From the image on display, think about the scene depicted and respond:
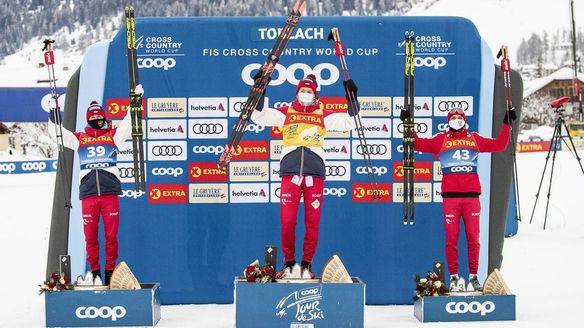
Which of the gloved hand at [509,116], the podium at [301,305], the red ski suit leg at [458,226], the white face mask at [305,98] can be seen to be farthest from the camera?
the gloved hand at [509,116]

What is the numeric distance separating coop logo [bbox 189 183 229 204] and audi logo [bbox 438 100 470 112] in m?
2.37

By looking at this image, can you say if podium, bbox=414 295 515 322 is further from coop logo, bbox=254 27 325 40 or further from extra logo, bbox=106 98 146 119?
extra logo, bbox=106 98 146 119

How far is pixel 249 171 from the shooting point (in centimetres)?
779

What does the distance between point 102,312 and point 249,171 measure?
2098 millimetres

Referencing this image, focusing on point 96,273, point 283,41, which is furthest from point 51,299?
point 283,41

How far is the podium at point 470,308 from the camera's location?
675cm

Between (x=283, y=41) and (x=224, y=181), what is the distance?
5.33 ft

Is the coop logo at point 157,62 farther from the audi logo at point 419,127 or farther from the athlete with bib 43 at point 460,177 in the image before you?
the athlete with bib 43 at point 460,177

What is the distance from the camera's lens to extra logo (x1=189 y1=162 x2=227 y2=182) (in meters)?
7.77

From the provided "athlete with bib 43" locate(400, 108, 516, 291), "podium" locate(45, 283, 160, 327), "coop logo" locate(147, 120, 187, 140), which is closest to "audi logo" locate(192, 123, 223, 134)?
"coop logo" locate(147, 120, 187, 140)

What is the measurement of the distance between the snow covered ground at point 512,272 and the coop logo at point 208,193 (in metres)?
1.08

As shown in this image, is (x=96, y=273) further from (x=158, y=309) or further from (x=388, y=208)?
(x=388, y=208)

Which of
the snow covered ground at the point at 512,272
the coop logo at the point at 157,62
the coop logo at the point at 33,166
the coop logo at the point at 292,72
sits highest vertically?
the coop logo at the point at 157,62

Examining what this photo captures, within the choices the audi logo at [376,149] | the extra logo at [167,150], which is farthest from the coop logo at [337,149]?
the extra logo at [167,150]
